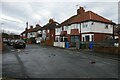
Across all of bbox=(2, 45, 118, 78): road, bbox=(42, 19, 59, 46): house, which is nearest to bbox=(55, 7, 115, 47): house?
bbox=(42, 19, 59, 46): house

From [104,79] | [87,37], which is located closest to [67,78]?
[104,79]

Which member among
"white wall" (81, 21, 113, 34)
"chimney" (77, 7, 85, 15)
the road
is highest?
"chimney" (77, 7, 85, 15)

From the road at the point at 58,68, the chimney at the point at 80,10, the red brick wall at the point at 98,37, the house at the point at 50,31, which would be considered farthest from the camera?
the house at the point at 50,31

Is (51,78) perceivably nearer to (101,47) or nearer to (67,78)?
(67,78)

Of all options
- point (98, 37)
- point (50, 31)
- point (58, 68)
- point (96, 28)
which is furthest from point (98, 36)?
point (58, 68)

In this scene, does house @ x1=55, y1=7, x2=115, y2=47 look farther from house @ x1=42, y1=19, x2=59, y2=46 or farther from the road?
the road

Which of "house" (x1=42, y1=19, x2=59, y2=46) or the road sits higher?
"house" (x1=42, y1=19, x2=59, y2=46)

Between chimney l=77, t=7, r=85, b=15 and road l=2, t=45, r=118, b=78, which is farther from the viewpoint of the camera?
chimney l=77, t=7, r=85, b=15

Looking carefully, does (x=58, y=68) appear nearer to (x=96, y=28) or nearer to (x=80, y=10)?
(x=96, y=28)

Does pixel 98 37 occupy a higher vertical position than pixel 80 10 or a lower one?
lower

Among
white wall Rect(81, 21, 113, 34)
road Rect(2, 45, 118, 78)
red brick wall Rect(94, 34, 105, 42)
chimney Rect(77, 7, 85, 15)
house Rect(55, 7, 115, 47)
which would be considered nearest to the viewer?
road Rect(2, 45, 118, 78)

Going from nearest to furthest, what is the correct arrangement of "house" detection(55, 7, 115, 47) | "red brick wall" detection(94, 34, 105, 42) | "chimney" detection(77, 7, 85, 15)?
"house" detection(55, 7, 115, 47)
"red brick wall" detection(94, 34, 105, 42)
"chimney" detection(77, 7, 85, 15)

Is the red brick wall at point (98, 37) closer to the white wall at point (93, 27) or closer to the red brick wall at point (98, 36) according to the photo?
the red brick wall at point (98, 36)

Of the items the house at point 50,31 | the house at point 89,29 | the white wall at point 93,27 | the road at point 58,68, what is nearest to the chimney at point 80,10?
the house at point 89,29
